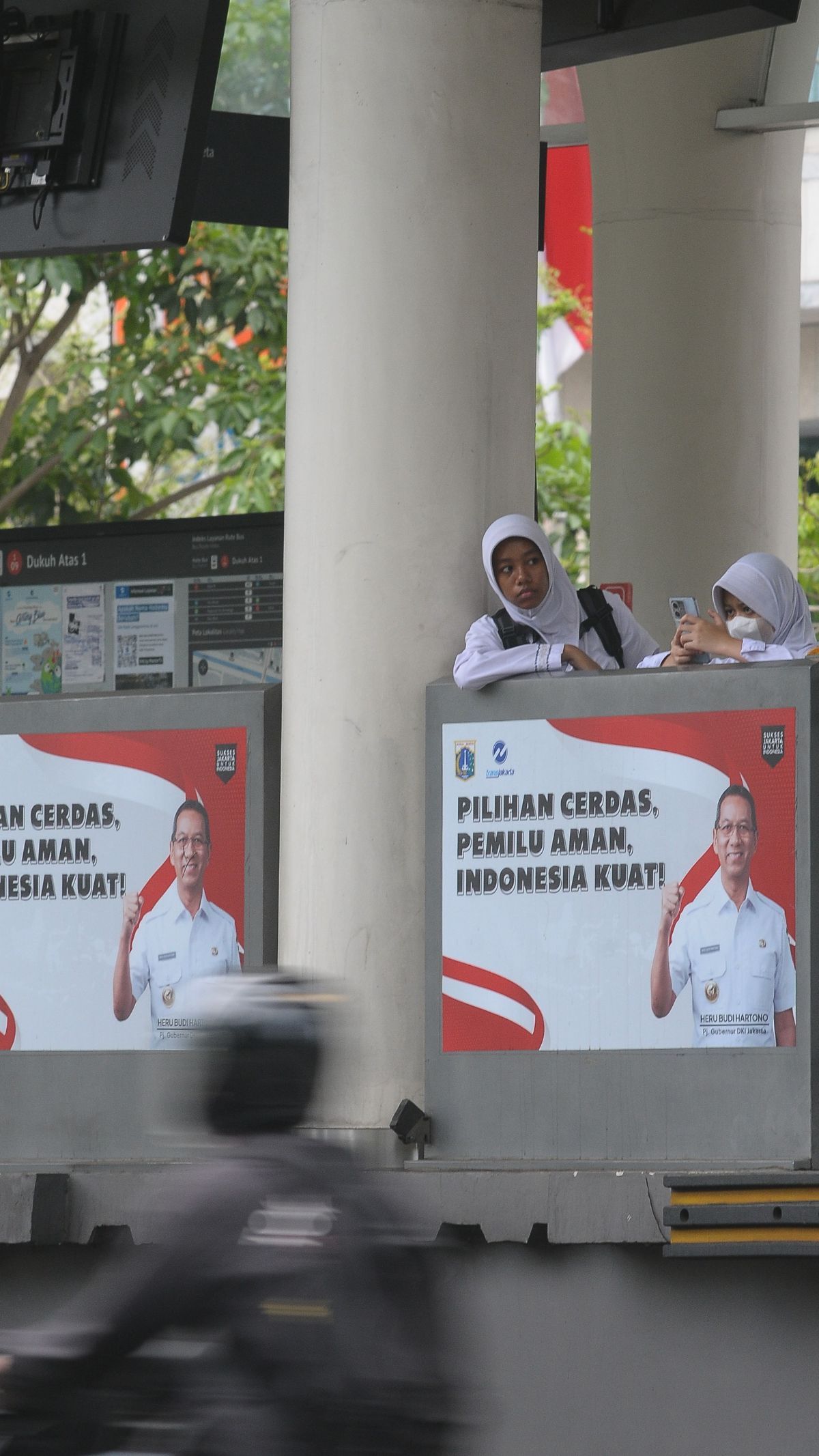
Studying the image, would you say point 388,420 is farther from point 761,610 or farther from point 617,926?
point 617,926

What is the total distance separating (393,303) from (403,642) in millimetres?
1111

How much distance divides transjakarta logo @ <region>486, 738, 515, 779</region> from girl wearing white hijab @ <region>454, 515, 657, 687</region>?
22 cm

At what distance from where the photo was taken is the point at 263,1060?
13.5 ft

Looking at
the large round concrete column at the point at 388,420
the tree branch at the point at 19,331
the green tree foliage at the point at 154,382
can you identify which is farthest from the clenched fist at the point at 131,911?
the tree branch at the point at 19,331

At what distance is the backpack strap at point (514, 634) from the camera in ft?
24.6

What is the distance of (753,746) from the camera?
6.83 meters

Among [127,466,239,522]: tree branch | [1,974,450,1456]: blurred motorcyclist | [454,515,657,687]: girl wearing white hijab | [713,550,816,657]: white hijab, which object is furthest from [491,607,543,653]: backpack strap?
[127,466,239,522]: tree branch

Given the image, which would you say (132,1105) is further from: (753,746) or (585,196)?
(585,196)

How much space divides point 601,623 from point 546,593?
1.02ft

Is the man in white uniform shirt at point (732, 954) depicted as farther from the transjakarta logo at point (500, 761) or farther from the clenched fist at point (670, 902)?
the transjakarta logo at point (500, 761)

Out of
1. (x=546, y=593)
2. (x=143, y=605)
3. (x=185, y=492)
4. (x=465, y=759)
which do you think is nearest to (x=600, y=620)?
(x=546, y=593)

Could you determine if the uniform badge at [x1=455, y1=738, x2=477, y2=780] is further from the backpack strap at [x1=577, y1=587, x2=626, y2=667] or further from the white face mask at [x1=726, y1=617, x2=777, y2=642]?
the white face mask at [x1=726, y1=617, x2=777, y2=642]

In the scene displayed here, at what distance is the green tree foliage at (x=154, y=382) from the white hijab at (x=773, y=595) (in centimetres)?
1119

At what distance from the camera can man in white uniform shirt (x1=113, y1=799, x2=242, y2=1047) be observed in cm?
764
